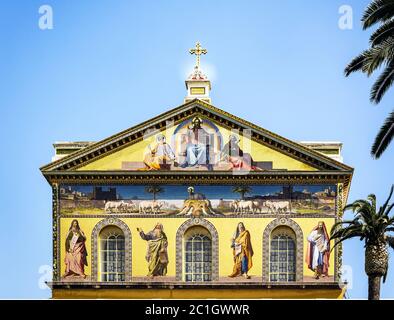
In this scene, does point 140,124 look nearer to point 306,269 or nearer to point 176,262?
point 176,262

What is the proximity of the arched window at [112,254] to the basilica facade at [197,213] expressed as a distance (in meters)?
0.05

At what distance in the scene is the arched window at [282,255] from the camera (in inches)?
2344

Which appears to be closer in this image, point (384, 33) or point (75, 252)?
point (384, 33)

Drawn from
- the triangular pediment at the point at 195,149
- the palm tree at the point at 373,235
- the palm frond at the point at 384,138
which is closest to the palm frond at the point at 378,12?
the palm frond at the point at 384,138

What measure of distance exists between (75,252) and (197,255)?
19.7 feet

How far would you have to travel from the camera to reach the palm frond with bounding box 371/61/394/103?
41.5m

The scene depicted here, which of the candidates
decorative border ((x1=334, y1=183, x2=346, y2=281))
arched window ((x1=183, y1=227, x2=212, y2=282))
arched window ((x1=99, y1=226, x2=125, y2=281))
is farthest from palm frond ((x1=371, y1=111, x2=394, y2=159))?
arched window ((x1=99, y1=226, x2=125, y2=281))

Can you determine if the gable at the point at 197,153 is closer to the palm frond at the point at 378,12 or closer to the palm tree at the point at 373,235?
the palm tree at the point at 373,235

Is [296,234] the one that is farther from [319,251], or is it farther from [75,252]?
[75,252]

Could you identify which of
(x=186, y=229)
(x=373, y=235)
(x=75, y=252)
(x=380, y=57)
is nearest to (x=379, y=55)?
(x=380, y=57)

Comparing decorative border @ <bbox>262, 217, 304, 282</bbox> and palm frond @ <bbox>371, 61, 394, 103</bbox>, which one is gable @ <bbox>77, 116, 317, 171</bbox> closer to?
decorative border @ <bbox>262, 217, 304, 282</bbox>

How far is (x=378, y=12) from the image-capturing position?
131ft

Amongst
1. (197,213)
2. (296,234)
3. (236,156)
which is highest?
(236,156)

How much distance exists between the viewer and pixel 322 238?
59.7 m
